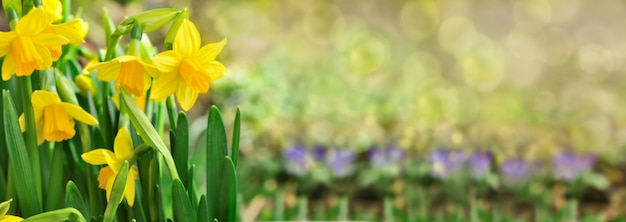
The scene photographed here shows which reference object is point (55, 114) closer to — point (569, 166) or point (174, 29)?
point (174, 29)

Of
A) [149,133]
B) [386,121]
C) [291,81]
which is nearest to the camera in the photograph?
[149,133]

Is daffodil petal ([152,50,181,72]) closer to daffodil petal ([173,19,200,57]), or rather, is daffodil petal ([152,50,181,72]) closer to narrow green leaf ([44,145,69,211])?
daffodil petal ([173,19,200,57])

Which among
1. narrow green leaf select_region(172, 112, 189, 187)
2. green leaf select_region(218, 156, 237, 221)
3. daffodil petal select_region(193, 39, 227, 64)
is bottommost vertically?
green leaf select_region(218, 156, 237, 221)

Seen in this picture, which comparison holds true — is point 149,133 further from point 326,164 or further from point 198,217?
point 326,164

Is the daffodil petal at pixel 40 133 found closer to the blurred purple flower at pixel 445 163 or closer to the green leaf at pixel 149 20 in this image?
the green leaf at pixel 149 20

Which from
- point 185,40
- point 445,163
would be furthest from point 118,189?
point 445,163

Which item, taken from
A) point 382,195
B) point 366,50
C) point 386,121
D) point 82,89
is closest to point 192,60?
point 82,89

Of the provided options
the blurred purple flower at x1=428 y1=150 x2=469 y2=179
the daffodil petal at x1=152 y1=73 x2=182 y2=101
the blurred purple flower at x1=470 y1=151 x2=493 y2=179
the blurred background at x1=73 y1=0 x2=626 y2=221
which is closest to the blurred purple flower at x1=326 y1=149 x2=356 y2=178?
the blurred background at x1=73 y1=0 x2=626 y2=221
